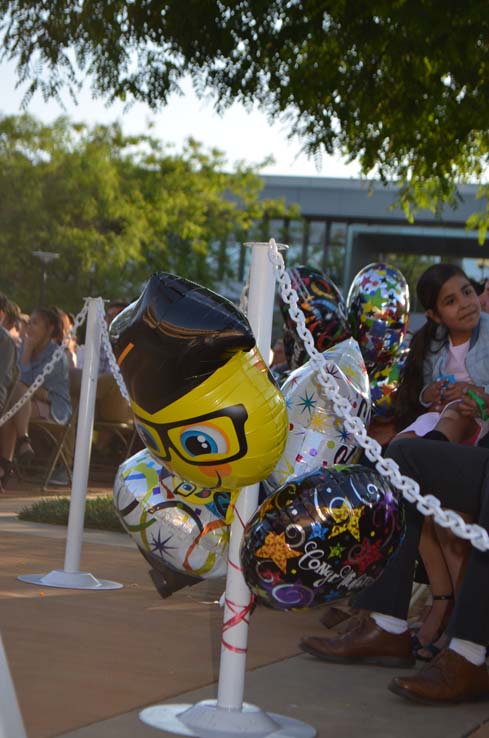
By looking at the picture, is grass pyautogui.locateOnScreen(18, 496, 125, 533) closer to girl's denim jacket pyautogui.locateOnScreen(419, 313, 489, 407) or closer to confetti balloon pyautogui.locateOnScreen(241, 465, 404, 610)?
girl's denim jacket pyautogui.locateOnScreen(419, 313, 489, 407)

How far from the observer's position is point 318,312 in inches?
192

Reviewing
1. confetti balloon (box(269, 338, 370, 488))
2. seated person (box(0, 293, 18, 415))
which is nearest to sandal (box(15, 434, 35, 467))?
seated person (box(0, 293, 18, 415))

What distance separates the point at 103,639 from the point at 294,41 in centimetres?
641

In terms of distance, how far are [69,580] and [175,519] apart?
5.96 feet

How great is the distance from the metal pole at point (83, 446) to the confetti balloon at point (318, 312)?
1102 millimetres

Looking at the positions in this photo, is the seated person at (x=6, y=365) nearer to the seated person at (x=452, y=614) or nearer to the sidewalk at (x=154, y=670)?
the sidewalk at (x=154, y=670)

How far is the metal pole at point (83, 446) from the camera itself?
5.55 metres

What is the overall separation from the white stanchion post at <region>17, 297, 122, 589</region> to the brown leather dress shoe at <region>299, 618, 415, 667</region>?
1.49 m

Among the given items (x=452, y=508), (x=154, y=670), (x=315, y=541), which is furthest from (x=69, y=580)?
(x=315, y=541)

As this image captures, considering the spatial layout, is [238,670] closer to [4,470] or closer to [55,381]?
[4,470]

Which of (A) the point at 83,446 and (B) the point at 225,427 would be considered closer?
(B) the point at 225,427

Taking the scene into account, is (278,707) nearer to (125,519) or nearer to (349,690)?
(349,690)

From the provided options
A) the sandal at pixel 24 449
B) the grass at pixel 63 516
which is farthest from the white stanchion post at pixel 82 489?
the sandal at pixel 24 449

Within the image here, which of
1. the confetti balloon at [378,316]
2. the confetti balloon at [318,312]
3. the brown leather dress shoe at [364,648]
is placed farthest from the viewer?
the confetti balloon at [378,316]
